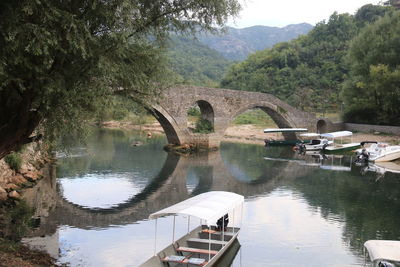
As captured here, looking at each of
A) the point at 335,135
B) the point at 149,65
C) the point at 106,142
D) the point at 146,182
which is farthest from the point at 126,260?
the point at 335,135

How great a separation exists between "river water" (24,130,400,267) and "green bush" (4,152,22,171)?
1920 millimetres

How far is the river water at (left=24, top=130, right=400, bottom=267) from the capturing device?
11.2 meters

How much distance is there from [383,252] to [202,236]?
183 inches

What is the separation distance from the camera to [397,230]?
13.3 metres

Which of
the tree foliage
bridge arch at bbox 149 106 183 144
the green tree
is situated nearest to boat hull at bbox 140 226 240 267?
bridge arch at bbox 149 106 183 144

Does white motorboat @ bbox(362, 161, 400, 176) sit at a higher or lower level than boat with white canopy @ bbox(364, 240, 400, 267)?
higher

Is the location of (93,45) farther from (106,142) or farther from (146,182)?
(106,142)

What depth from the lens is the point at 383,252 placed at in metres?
8.15

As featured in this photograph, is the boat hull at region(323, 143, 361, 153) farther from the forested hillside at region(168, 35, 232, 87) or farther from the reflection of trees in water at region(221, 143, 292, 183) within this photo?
the forested hillside at region(168, 35, 232, 87)

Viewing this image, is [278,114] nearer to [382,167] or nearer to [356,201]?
[382,167]

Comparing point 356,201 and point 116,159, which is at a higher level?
point 116,159

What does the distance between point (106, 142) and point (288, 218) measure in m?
22.7

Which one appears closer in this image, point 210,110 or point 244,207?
point 244,207

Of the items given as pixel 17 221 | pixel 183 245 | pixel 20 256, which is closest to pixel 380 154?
pixel 183 245
